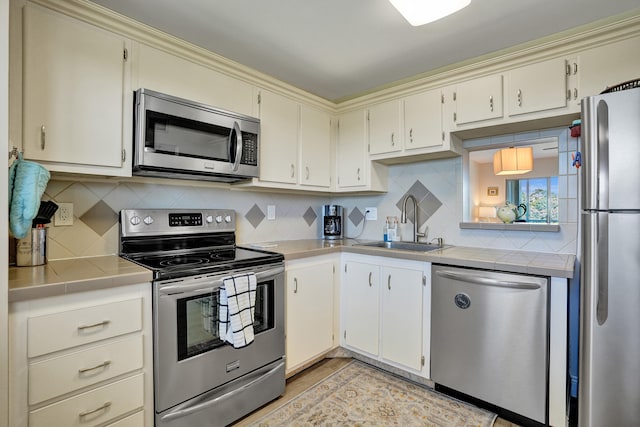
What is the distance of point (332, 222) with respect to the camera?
2.98m

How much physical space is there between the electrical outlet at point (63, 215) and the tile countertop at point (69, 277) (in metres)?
0.22

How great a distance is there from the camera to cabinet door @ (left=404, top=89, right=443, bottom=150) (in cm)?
227

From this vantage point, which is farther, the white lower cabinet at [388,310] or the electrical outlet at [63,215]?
the white lower cabinet at [388,310]

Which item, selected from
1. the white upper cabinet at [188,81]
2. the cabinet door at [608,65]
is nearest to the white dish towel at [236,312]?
the white upper cabinet at [188,81]

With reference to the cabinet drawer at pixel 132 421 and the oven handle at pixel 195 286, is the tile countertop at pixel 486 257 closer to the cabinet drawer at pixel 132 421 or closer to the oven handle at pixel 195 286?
the oven handle at pixel 195 286

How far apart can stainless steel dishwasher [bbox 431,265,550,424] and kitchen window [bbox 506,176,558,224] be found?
72cm

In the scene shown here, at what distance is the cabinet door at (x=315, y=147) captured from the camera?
2584 millimetres

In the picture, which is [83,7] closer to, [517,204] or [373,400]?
[373,400]

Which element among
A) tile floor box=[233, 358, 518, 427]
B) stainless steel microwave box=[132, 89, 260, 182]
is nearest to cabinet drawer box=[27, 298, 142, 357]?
stainless steel microwave box=[132, 89, 260, 182]

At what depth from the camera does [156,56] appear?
68.7 inches

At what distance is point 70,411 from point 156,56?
175 cm

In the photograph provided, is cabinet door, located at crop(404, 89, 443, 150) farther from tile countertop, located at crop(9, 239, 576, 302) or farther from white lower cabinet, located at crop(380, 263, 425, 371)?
white lower cabinet, located at crop(380, 263, 425, 371)

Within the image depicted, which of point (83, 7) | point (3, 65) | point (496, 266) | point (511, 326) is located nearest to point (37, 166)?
point (3, 65)

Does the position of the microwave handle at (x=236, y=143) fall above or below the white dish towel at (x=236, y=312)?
above
